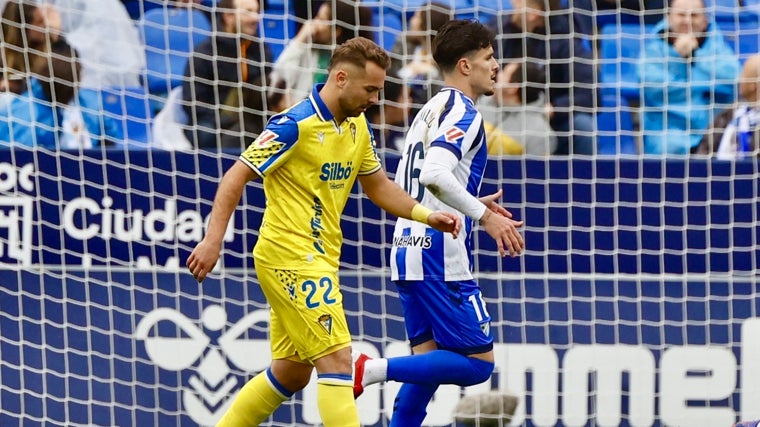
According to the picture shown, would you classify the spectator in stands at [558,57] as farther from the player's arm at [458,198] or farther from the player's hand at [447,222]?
the player's hand at [447,222]

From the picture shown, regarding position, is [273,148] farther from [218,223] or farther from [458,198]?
[458,198]

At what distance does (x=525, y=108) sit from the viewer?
6.91 meters

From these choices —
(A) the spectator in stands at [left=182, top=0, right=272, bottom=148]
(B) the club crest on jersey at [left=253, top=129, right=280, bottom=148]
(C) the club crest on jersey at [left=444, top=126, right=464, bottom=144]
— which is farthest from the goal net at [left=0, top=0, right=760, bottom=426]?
(B) the club crest on jersey at [left=253, top=129, right=280, bottom=148]

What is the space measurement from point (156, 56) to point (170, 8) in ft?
1.08

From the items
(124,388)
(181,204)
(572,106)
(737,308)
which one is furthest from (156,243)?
(737,308)

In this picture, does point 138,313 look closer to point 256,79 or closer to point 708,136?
point 256,79

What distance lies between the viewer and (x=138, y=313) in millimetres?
6516

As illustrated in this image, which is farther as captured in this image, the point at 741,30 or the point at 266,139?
the point at 741,30

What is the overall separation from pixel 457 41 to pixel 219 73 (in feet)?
7.61

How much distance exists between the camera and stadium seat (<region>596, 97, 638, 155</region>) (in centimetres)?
705

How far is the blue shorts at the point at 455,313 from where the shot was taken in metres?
5.07

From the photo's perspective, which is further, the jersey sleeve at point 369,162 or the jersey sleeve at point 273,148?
the jersey sleeve at point 369,162

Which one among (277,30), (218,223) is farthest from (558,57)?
(218,223)

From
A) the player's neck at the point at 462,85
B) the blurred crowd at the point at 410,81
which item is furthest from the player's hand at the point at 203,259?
the blurred crowd at the point at 410,81
